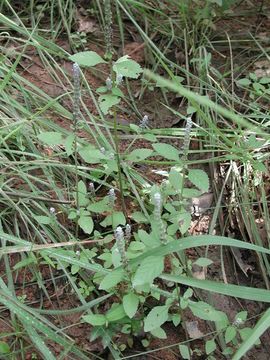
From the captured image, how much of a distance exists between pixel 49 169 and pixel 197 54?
1.00 metres

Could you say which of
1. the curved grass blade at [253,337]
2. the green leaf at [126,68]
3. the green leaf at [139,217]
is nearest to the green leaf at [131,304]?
the curved grass blade at [253,337]

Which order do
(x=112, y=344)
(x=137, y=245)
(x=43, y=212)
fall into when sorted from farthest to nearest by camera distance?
(x=43, y=212) → (x=112, y=344) → (x=137, y=245)

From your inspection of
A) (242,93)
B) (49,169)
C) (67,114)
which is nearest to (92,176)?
(49,169)

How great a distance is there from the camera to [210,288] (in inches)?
49.4

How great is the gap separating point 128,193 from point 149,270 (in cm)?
76

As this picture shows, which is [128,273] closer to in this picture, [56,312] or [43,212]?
[56,312]

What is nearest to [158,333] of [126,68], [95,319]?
[95,319]

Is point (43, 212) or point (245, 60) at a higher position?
point (245, 60)

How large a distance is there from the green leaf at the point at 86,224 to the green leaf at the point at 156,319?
1.29 ft

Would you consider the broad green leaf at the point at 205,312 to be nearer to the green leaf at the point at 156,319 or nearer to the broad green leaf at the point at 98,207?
the green leaf at the point at 156,319

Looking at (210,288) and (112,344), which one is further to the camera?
(112,344)

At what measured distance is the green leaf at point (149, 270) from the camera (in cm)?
114

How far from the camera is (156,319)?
1365 millimetres

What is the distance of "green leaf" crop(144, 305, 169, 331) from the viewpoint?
136 centimetres
